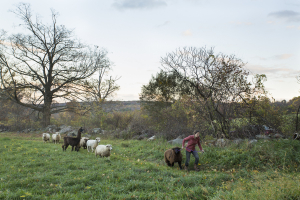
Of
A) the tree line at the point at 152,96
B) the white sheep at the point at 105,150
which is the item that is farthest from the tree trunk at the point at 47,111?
the white sheep at the point at 105,150

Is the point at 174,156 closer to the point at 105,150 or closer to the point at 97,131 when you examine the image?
the point at 105,150

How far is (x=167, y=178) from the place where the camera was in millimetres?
6430

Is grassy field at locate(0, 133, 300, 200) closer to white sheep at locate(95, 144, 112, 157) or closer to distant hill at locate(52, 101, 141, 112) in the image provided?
white sheep at locate(95, 144, 112, 157)

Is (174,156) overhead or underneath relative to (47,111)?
underneath

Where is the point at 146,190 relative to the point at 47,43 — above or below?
below

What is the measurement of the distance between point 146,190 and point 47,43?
27.2m

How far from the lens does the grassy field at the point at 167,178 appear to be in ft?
15.5

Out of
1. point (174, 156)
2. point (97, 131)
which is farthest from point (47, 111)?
point (174, 156)

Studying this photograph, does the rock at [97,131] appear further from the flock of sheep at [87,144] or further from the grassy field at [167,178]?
the grassy field at [167,178]

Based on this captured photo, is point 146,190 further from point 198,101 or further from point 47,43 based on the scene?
point 47,43

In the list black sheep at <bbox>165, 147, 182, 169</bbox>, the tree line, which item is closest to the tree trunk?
the tree line

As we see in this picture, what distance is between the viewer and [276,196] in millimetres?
3785

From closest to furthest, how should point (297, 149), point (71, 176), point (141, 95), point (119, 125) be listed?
point (71, 176) → point (297, 149) → point (119, 125) → point (141, 95)

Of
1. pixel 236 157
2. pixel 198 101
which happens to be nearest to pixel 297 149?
pixel 236 157
